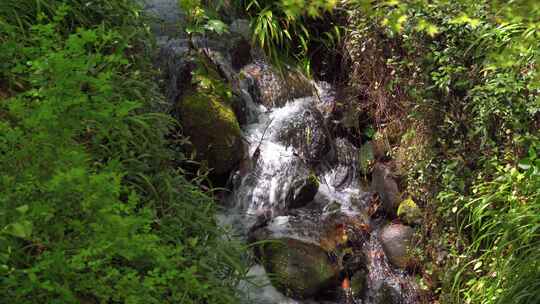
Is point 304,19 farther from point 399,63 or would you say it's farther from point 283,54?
point 399,63

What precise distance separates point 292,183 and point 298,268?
103 cm

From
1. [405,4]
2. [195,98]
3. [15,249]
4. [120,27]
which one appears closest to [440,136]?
[195,98]

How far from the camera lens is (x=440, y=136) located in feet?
14.8

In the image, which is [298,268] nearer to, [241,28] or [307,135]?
[307,135]

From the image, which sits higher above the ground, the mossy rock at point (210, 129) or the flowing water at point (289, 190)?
the mossy rock at point (210, 129)

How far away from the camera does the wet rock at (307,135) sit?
543 centimetres

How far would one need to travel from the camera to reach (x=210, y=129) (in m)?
4.68

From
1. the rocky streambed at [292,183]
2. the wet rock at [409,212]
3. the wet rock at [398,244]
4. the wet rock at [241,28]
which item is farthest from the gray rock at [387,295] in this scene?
the wet rock at [241,28]

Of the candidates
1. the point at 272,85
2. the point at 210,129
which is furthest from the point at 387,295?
the point at 272,85

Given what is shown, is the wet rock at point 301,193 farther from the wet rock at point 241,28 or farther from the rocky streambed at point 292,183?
the wet rock at point 241,28

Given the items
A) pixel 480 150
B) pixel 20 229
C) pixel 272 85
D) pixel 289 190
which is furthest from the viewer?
pixel 272 85

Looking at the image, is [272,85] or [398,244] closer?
[398,244]

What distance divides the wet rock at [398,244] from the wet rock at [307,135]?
3.74 ft

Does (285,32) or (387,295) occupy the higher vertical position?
(285,32)
